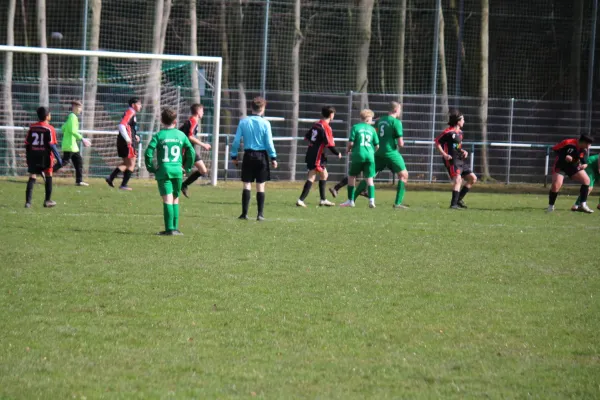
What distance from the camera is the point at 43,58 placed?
83.0 feet

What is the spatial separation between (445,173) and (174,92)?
27.2ft

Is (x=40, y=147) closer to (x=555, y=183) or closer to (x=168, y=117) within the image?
(x=168, y=117)

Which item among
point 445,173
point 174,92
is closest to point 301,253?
point 174,92

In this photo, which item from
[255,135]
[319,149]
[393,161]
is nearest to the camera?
[255,135]

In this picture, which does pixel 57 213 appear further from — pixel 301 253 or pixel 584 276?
pixel 584 276

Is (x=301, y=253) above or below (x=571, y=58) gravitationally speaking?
below

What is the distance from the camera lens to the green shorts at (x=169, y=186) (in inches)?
458

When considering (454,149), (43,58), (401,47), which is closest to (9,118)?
(43,58)

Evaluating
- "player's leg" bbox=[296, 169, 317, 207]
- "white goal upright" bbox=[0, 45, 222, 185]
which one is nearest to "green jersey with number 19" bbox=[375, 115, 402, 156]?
"player's leg" bbox=[296, 169, 317, 207]

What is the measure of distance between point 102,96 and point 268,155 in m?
12.0

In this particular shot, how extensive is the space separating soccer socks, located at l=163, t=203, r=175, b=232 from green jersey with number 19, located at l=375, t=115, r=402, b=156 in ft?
22.0

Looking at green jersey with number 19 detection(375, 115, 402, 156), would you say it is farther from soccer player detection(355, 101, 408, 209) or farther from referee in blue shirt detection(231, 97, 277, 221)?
referee in blue shirt detection(231, 97, 277, 221)

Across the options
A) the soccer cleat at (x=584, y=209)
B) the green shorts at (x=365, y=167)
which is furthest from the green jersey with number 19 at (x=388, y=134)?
the soccer cleat at (x=584, y=209)

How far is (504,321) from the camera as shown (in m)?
6.97
